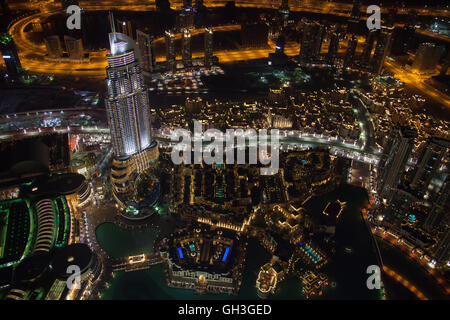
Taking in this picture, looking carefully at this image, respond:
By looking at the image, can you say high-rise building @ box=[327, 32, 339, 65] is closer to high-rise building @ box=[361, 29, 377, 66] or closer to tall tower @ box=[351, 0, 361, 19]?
high-rise building @ box=[361, 29, 377, 66]

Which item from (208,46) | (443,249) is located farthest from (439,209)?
(208,46)

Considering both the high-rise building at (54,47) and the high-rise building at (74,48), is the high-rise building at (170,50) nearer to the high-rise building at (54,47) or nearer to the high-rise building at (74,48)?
the high-rise building at (74,48)

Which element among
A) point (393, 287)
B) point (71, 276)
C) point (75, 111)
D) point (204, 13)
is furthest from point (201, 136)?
point (204, 13)

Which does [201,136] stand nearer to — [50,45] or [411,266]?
[411,266]

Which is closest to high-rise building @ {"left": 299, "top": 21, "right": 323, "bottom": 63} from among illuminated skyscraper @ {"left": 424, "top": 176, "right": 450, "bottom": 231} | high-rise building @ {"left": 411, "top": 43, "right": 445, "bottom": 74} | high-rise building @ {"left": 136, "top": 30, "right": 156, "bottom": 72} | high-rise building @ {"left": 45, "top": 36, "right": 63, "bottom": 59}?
high-rise building @ {"left": 411, "top": 43, "right": 445, "bottom": 74}

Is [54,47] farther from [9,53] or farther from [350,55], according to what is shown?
[350,55]
